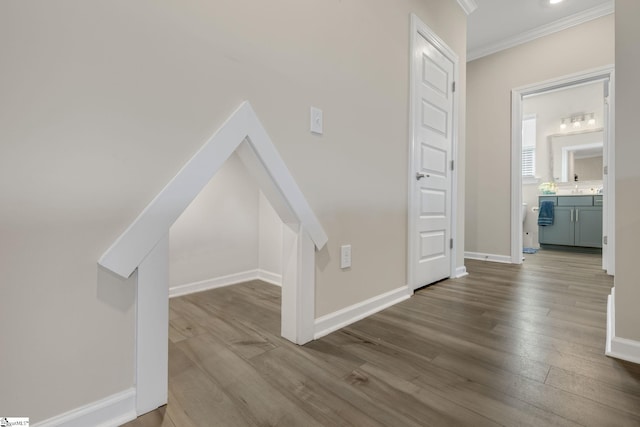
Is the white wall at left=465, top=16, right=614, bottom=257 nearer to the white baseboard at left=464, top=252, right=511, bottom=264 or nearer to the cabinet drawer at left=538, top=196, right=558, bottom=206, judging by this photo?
the white baseboard at left=464, top=252, right=511, bottom=264

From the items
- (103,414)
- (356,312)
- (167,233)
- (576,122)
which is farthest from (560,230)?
(103,414)

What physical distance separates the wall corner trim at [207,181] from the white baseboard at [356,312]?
403mm

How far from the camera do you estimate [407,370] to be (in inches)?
43.2

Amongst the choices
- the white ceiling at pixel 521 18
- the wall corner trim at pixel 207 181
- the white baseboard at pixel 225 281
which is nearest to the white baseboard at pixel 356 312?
the wall corner trim at pixel 207 181

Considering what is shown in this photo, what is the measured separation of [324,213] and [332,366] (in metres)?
0.68

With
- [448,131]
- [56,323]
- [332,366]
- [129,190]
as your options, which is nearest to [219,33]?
[129,190]

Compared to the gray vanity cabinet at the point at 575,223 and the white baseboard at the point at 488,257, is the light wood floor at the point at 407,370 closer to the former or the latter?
the white baseboard at the point at 488,257

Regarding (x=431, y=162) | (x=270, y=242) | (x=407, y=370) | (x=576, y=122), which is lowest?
(x=407, y=370)

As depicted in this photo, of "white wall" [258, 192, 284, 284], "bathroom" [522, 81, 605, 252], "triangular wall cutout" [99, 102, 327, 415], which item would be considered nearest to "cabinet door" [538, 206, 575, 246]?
"bathroom" [522, 81, 605, 252]

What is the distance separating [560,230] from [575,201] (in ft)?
1.59

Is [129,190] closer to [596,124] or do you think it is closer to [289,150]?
[289,150]

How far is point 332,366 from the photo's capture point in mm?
1123

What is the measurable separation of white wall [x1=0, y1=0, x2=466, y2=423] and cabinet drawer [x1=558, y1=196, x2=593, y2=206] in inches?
196

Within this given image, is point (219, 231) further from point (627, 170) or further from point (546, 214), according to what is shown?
point (546, 214)
